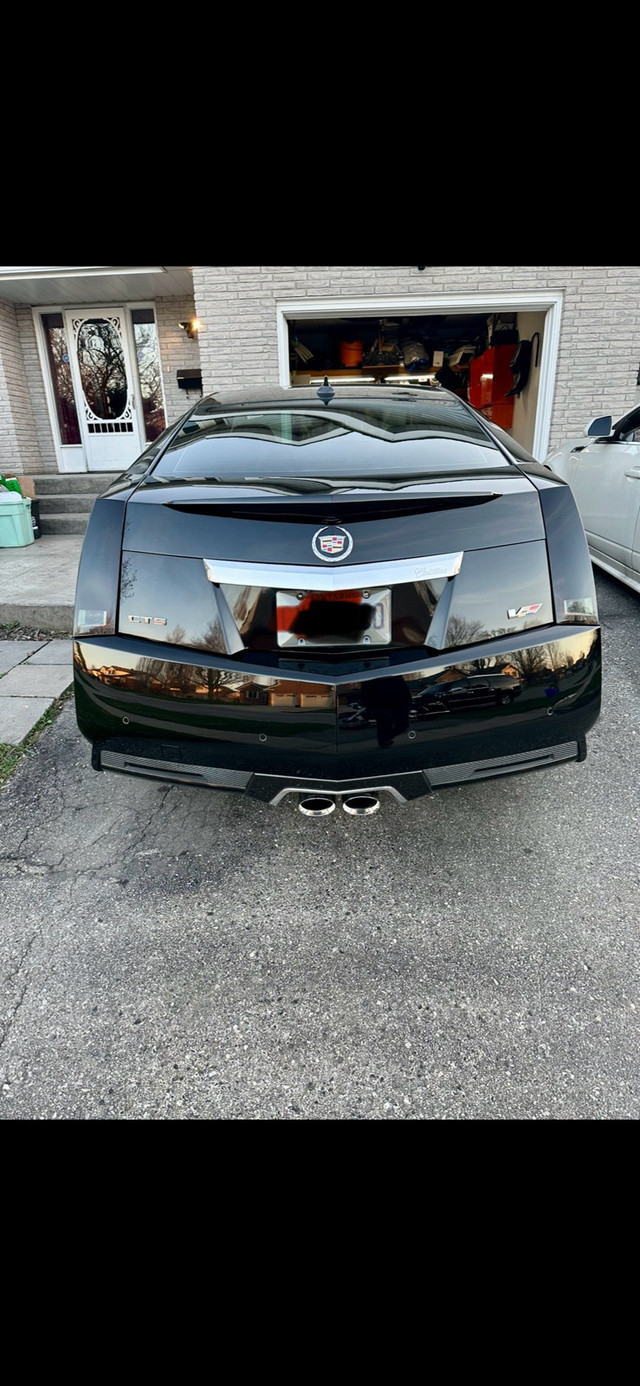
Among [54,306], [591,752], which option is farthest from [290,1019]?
[54,306]

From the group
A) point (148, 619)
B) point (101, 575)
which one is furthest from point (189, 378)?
point (148, 619)

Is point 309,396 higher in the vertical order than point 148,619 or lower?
higher

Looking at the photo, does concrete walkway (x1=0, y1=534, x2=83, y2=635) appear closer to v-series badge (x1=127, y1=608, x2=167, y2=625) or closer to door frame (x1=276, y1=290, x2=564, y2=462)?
v-series badge (x1=127, y1=608, x2=167, y2=625)

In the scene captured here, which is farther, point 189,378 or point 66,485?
point 189,378

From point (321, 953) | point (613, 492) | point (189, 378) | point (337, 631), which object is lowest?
point (321, 953)

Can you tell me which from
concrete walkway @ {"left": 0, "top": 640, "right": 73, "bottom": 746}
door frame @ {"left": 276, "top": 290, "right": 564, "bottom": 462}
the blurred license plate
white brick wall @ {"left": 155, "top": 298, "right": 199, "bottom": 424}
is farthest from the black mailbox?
the blurred license plate

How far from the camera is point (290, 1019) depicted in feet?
6.10

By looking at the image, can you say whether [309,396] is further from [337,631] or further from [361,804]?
[361,804]

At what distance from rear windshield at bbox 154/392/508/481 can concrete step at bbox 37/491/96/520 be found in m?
6.10

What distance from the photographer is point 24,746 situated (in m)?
3.31

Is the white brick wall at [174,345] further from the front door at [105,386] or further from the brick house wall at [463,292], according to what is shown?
the brick house wall at [463,292]

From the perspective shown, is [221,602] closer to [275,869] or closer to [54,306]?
[275,869]

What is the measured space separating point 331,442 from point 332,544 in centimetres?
69
